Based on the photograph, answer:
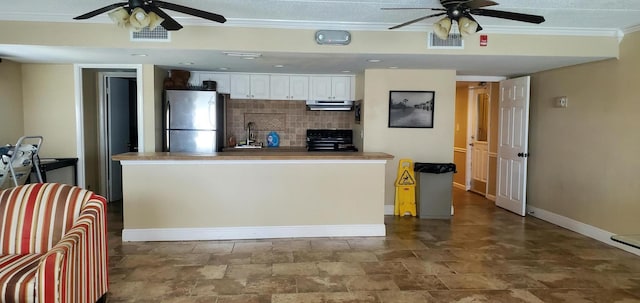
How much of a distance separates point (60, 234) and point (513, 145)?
5768 millimetres

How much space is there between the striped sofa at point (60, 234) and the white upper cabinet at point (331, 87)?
14.1 ft

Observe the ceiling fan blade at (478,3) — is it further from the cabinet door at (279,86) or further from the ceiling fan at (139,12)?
the cabinet door at (279,86)

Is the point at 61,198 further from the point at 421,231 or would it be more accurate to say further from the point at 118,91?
the point at 118,91

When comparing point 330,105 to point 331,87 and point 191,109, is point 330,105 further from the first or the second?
point 191,109

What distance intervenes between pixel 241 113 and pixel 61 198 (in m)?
4.31

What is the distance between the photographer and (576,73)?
Answer: 534cm

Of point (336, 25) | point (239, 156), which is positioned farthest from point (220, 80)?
point (336, 25)

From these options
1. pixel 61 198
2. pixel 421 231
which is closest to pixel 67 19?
pixel 61 198

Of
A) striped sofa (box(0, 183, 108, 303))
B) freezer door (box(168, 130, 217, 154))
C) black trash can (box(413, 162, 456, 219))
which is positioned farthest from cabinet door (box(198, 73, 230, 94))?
striped sofa (box(0, 183, 108, 303))

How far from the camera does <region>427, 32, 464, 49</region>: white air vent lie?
15.1 feet

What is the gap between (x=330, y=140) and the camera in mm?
7070

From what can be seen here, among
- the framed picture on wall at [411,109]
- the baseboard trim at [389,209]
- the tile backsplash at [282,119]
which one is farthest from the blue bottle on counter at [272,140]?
the baseboard trim at [389,209]

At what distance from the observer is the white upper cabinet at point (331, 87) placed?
6.83 metres

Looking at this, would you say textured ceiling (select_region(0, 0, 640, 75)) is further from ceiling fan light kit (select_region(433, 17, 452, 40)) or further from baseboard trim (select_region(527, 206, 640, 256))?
baseboard trim (select_region(527, 206, 640, 256))
